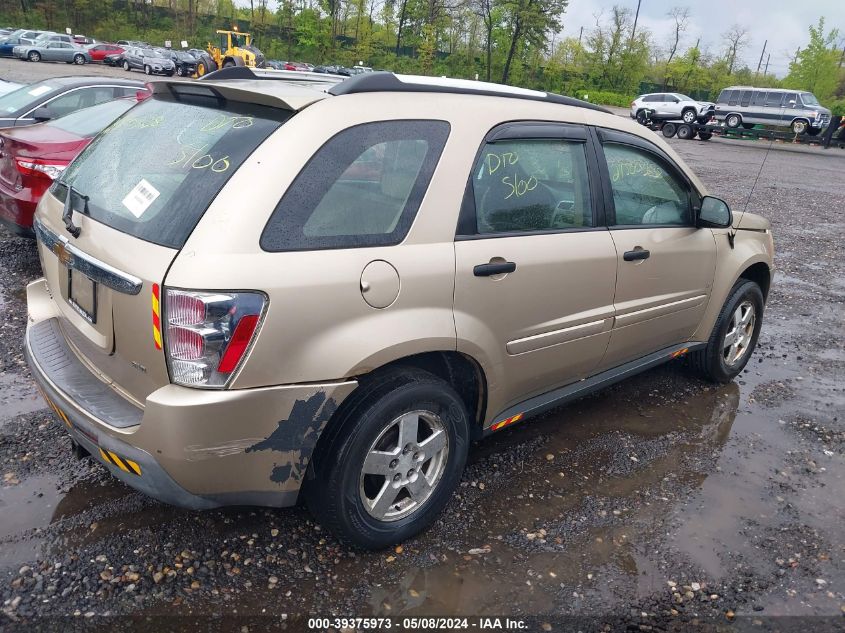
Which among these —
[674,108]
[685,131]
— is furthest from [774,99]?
[674,108]

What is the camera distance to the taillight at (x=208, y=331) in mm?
2203

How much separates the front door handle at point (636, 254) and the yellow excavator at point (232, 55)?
1473 inches

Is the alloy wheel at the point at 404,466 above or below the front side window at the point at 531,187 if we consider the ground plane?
below

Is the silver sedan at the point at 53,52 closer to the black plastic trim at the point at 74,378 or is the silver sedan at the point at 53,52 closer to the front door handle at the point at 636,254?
the black plastic trim at the point at 74,378

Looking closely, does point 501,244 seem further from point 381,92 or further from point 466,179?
point 381,92

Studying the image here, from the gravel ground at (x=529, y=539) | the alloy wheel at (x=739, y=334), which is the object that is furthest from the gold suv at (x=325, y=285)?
the alloy wheel at (x=739, y=334)

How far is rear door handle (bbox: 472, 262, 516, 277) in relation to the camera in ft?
9.25

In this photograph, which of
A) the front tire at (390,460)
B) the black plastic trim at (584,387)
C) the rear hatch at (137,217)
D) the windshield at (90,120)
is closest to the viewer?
the rear hatch at (137,217)

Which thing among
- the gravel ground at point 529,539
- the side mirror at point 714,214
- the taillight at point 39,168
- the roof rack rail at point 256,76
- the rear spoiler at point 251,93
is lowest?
the gravel ground at point 529,539

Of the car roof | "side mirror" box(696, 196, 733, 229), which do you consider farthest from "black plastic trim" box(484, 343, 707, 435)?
the car roof

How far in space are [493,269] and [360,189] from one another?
2.26 ft

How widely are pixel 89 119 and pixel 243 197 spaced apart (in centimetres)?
523

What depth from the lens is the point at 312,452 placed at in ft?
8.19

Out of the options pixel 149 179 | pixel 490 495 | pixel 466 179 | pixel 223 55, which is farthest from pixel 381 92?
pixel 223 55
